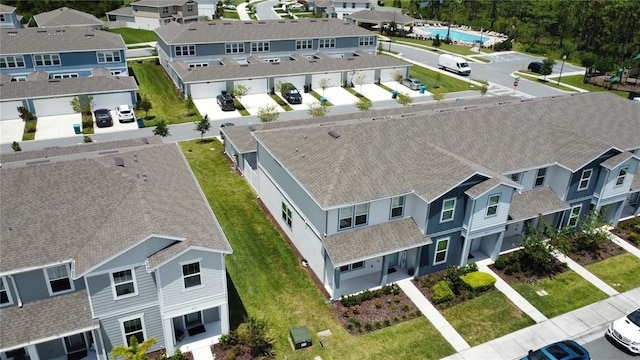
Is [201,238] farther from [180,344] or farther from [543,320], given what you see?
[543,320]

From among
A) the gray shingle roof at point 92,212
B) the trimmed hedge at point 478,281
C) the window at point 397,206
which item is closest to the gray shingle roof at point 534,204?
the trimmed hedge at point 478,281

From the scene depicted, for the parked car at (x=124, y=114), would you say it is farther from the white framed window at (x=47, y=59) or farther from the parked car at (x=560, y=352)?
the parked car at (x=560, y=352)

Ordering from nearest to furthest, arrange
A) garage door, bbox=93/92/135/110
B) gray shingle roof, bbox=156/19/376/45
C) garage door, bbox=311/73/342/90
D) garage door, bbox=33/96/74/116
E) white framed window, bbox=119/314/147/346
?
white framed window, bbox=119/314/147/346
garage door, bbox=33/96/74/116
garage door, bbox=93/92/135/110
garage door, bbox=311/73/342/90
gray shingle roof, bbox=156/19/376/45

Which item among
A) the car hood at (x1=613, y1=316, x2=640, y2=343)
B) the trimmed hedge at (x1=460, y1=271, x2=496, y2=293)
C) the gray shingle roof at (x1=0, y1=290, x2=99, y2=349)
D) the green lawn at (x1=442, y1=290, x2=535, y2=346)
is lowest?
the green lawn at (x1=442, y1=290, x2=535, y2=346)

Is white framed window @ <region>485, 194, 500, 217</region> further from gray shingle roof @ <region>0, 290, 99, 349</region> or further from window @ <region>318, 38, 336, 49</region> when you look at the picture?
window @ <region>318, 38, 336, 49</region>

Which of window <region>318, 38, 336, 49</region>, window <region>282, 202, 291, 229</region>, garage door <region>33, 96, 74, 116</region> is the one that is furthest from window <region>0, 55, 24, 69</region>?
window <region>282, 202, 291, 229</region>

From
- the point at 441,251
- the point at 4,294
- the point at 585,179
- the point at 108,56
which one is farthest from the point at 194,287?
the point at 108,56

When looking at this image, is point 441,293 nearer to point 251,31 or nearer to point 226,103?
point 226,103
